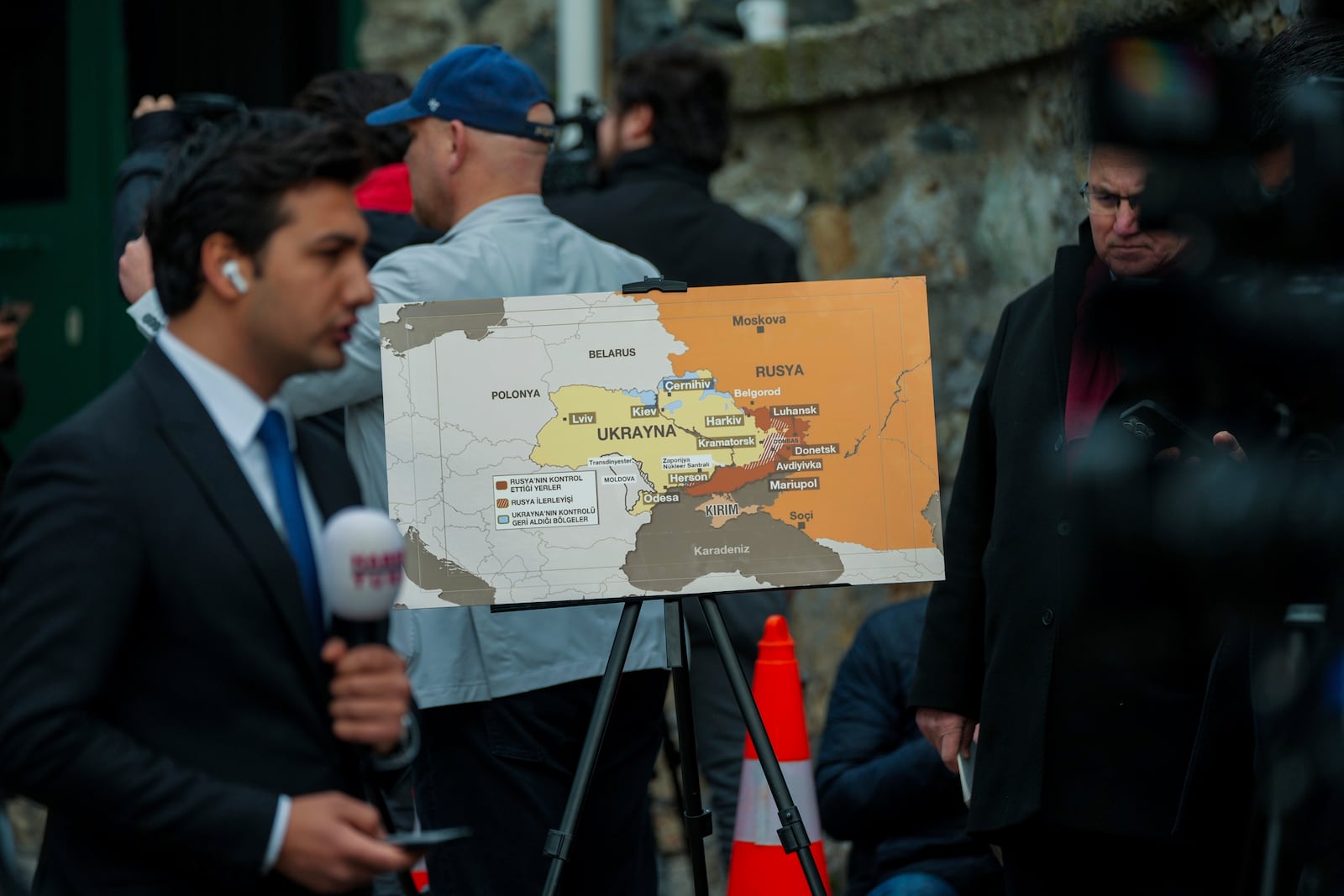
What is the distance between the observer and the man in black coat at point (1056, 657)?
261 centimetres

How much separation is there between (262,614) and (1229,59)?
49.7 inches

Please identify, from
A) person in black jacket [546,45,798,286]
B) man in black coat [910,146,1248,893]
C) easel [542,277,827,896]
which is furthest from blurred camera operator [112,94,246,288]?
man in black coat [910,146,1248,893]

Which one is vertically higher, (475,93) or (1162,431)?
(475,93)

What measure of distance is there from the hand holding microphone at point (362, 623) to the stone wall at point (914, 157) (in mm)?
2579

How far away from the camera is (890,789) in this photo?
3447 millimetres

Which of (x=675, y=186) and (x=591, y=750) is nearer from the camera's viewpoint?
(x=591, y=750)

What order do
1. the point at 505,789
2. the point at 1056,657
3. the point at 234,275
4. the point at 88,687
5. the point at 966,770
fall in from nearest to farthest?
the point at 88,687, the point at 234,275, the point at 1056,657, the point at 505,789, the point at 966,770

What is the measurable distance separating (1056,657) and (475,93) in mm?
1465

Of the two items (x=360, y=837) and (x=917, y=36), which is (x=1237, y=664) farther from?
(x=917, y=36)

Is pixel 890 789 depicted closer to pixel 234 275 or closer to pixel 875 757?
pixel 875 757

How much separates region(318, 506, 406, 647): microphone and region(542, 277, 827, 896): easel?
3.12 feet

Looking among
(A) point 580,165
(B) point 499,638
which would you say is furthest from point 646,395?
(A) point 580,165

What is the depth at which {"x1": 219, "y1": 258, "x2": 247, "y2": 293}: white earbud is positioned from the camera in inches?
71.2

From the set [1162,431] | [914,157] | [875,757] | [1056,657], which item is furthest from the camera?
[914,157]
